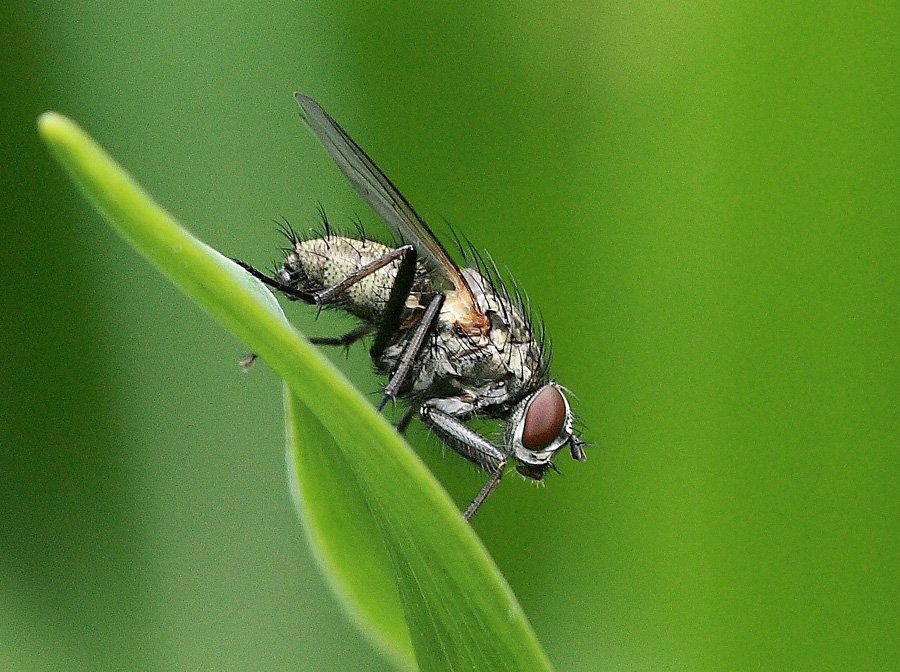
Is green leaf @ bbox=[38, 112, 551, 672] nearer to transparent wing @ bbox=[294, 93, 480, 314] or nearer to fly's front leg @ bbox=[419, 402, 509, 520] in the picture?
transparent wing @ bbox=[294, 93, 480, 314]

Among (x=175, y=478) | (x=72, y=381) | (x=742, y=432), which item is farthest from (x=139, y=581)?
(x=742, y=432)

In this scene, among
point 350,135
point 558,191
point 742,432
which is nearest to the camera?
point 742,432

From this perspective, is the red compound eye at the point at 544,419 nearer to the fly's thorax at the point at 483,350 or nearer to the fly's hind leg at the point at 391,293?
the fly's thorax at the point at 483,350

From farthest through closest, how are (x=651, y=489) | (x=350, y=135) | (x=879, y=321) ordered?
(x=350, y=135), (x=651, y=489), (x=879, y=321)

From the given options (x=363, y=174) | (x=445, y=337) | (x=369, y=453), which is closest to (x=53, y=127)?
(x=369, y=453)

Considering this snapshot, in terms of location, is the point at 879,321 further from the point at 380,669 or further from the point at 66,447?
the point at 66,447

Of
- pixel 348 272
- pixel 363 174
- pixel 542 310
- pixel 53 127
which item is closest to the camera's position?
pixel 53 127

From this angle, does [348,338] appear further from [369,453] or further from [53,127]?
[53,127]
